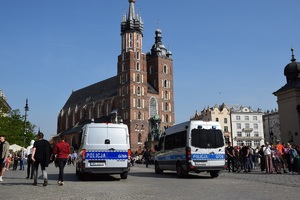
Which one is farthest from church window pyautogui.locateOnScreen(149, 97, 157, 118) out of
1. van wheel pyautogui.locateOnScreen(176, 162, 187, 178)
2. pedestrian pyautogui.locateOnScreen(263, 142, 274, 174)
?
van wheel pyautogui.locateOnScreen(176, 162, 187, 178)

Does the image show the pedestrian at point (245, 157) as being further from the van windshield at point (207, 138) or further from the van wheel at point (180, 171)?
the van wheel at point (180, 171)

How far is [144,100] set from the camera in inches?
3063

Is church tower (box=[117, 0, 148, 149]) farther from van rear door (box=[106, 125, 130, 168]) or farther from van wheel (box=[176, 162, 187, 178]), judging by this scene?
van rear door (box=[106, 125, 130, 168])

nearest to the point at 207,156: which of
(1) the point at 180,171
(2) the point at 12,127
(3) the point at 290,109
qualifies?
(1) the point at 180,171

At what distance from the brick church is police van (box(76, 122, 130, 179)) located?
185ft

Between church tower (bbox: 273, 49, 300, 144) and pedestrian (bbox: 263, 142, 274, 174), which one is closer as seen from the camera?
pedestrian (bbox: 263, 142, 274, 174)

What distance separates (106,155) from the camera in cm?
1338

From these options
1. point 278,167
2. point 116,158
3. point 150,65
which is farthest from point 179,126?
point 150,65

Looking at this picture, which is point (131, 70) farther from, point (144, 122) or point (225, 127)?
point (225, 127)

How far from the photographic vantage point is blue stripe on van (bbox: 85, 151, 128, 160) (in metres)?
13.2

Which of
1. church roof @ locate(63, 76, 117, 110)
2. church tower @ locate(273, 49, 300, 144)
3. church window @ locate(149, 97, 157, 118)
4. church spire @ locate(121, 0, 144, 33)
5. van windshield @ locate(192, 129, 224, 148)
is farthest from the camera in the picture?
church roof @ locate(63, 76, 117, 110)

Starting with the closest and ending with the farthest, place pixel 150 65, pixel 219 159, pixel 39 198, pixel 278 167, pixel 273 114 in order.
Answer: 1. pixel 39 198
2. pixel 219 159
3. pixel 278 167
4. pixel 150 65
5. pixel 273 114

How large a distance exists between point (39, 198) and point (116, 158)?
5476 millimetres

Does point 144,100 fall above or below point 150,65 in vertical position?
below
